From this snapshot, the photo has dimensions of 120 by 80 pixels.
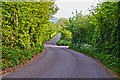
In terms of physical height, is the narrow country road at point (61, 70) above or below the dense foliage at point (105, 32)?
below

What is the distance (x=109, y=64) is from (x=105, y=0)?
6760 millimetres

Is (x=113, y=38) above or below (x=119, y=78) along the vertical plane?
above

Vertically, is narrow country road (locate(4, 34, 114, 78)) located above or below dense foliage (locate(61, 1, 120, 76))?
below

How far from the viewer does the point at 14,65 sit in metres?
9.50

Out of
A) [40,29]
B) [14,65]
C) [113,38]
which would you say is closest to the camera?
[14,65]

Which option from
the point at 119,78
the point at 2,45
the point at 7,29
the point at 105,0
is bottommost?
the point at 119,78

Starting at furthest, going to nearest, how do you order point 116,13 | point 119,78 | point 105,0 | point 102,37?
point 102,37
point 105,0
point 116,13
point 119,78

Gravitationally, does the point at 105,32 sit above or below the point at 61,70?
above

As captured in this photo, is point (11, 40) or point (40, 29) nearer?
point (11, 40)

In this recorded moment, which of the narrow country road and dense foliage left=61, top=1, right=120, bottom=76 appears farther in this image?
dense foliage left=61, top=1, right=120, bottom=76

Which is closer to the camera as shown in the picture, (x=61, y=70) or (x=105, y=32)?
(x=61, y=70)

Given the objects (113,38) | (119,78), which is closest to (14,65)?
(119,78)

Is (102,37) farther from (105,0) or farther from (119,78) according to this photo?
(119,78)

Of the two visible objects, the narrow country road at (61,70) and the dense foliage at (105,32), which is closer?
the narrow country road at (61,70)
